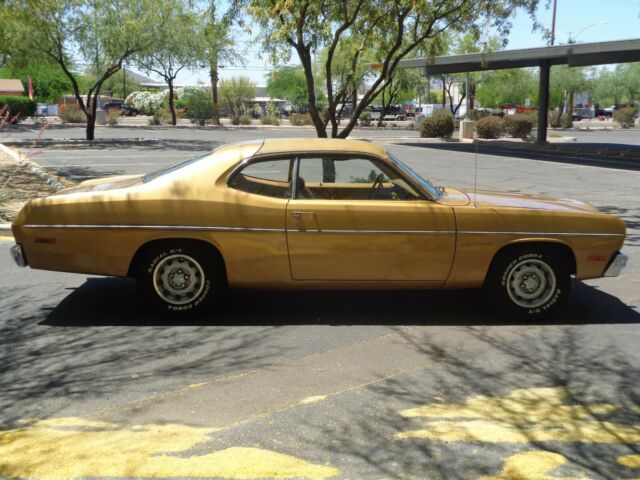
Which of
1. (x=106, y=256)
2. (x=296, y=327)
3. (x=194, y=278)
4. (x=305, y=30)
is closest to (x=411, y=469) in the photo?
(x=296, y=327)

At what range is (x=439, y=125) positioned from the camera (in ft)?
127

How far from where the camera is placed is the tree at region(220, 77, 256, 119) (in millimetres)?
64938

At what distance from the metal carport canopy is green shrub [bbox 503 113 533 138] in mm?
3588

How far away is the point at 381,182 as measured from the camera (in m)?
6.14

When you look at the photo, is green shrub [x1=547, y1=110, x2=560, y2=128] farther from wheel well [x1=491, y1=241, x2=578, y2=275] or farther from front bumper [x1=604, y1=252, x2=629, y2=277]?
wheel well [x1=491, y1=241, x2=578, y2=275]

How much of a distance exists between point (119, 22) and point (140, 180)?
24.8 m

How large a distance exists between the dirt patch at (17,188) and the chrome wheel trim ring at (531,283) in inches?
290

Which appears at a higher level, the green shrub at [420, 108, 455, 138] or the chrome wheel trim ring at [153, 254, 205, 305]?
the green shrub at [420, 108, 455, 138]

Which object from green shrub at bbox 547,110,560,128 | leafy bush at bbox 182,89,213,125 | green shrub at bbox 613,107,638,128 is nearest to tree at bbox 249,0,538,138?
leafy bush at bbox 182,89,213,125

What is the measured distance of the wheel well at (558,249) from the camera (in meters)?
6.07

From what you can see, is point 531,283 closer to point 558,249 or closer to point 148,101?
point 558,249

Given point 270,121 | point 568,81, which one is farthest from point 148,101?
point 568,81

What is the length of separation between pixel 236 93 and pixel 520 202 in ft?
201

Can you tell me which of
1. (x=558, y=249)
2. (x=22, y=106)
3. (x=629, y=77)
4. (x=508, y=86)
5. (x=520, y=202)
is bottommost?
(x=558, y=249)
